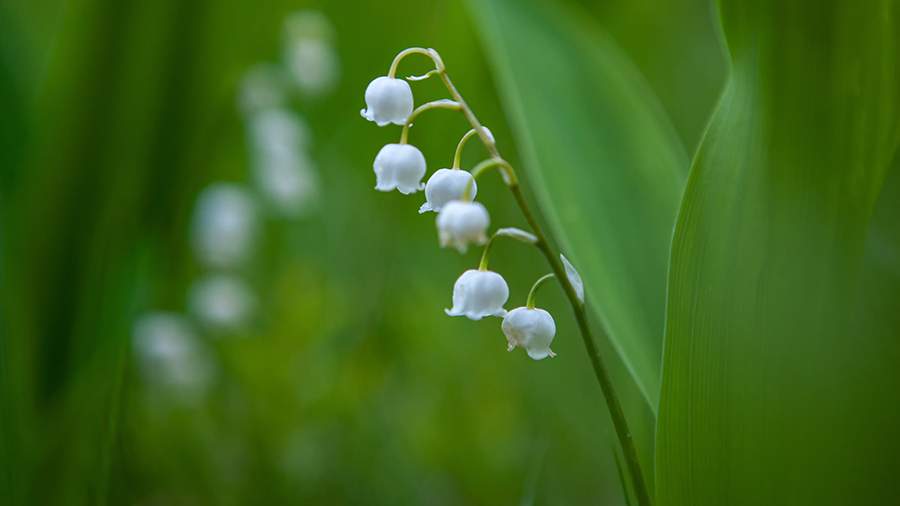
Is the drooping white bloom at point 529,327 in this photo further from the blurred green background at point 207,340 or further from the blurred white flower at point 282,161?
the blurred white flower at point 282,161

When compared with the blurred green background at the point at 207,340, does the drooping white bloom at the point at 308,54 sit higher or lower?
higher

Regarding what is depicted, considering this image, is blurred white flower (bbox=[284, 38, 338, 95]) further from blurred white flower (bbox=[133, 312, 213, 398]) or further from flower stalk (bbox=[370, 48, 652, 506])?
flower stalk (bbox=[370, 48, 652, 506])

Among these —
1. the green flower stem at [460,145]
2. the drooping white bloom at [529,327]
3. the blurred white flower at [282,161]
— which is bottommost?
the blurred white flower at [282,161]

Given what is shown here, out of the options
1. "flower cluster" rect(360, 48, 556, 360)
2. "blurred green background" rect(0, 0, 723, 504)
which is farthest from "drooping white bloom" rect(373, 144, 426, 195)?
"blurred green background" rect(0, 0, 723, 504)

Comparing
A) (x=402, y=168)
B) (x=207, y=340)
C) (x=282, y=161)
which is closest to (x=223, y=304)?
(x=207, y=340)

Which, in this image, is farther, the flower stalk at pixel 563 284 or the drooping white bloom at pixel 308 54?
the drooping white bloom at pixel 308 54

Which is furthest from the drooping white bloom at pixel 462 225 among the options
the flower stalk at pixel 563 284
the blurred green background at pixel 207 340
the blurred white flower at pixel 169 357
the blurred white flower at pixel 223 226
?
the blurred white flower at pixel 223 226

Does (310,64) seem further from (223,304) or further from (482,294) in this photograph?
(482,294)
